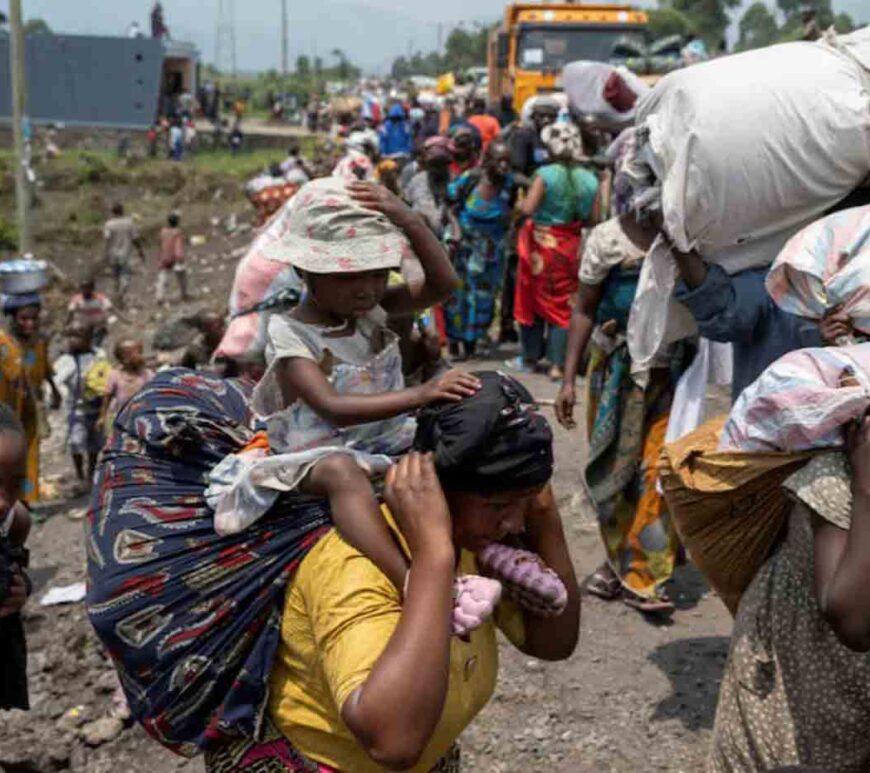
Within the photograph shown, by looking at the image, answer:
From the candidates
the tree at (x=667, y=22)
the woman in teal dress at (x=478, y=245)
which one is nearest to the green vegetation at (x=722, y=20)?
the tree at (x=667, y=22)

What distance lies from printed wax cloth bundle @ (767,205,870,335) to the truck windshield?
14889 mm

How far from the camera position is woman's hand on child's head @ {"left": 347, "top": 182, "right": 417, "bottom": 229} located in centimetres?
259

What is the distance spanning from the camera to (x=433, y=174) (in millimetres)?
9320

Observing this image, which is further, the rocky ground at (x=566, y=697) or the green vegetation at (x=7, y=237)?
the green vegetation at (x=7, y=237)

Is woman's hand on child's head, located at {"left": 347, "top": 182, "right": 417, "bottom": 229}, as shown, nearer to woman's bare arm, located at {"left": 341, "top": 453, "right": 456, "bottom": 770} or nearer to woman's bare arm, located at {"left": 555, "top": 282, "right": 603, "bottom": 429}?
woman's bare arm, located at {"left": 341, "top": 453, "right": 456, "bottom": 770}

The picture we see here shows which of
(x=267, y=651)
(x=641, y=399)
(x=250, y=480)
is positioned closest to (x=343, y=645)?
(x=267, y=651)

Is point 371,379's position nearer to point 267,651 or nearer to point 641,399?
point 267,651

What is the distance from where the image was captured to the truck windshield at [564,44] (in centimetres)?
1694

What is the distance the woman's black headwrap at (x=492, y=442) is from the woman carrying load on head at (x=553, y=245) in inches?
245

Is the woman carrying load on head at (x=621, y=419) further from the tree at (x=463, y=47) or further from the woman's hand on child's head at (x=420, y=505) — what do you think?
the tree at (x=463, y=47)

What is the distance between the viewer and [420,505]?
1.84 m

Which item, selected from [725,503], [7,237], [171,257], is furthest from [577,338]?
[7,237]

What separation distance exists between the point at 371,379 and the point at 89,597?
751mm

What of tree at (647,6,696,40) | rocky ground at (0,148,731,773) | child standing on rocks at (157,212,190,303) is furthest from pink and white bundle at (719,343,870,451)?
tree at (647,6,696,40)
